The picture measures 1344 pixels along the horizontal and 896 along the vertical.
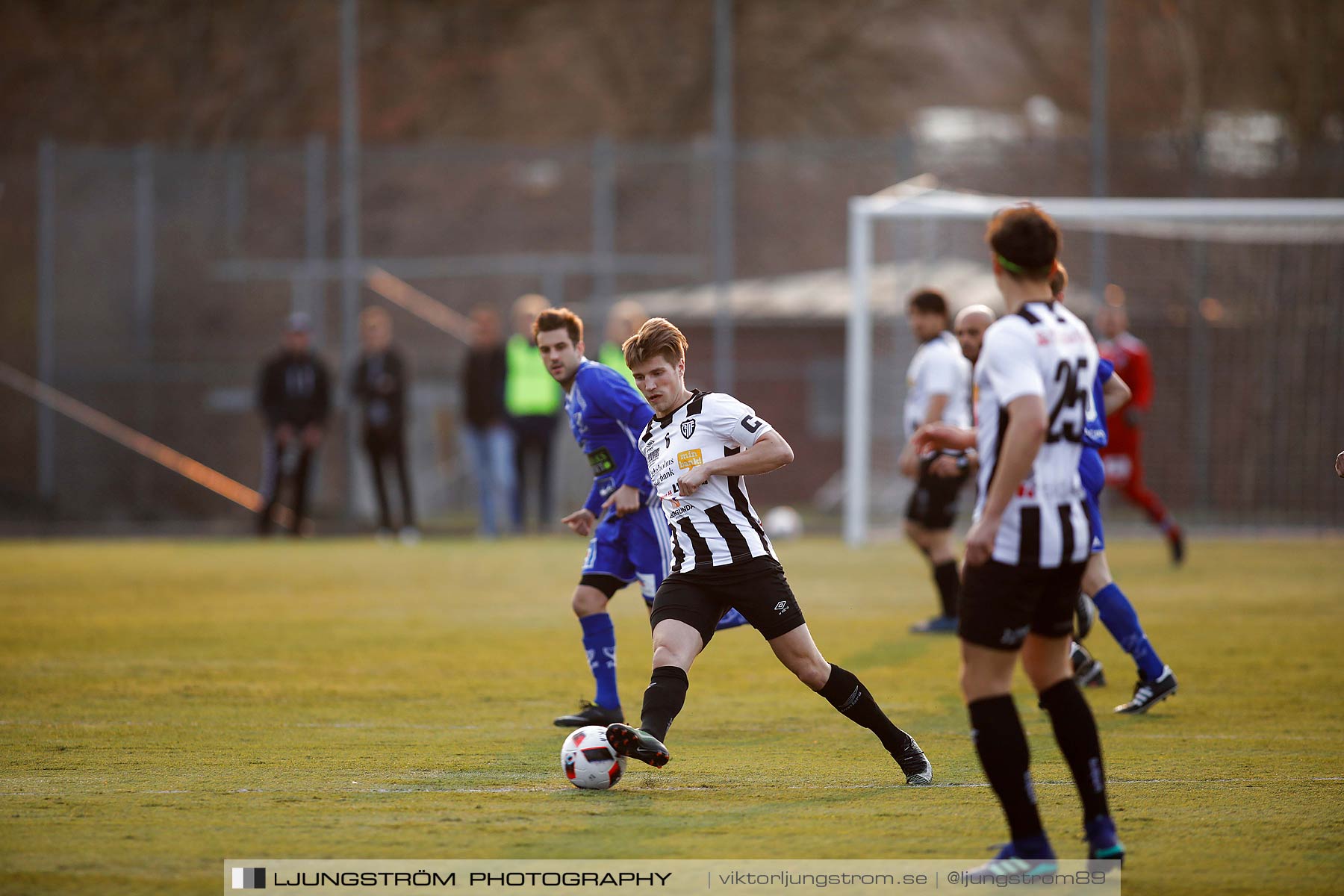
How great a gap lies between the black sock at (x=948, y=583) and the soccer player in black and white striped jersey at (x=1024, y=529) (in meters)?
5.38

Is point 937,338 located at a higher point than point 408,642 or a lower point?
higher

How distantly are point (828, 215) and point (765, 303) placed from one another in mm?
1542

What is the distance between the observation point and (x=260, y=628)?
999cm

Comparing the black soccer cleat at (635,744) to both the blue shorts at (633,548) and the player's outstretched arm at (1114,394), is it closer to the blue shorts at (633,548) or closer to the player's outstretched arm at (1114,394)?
the blue shorts at (633,548)

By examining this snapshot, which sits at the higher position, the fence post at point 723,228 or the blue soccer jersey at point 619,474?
the fence post at point 723,228

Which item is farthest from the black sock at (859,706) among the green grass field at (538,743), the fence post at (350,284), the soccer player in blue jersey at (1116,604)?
the fence post at (350,284)

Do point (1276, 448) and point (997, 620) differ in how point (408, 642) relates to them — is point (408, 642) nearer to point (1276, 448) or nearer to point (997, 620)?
point (997, 620)

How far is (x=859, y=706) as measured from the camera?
552cm

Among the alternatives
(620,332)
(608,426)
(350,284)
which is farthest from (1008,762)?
(350,284)

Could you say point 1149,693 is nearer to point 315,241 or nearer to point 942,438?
point 942,438

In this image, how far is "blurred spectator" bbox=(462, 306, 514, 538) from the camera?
16.6 m

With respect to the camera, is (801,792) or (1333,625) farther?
(1333,625)

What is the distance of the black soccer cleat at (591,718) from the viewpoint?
6.62 m

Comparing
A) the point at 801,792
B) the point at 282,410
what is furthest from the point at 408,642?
the point at 282,410
